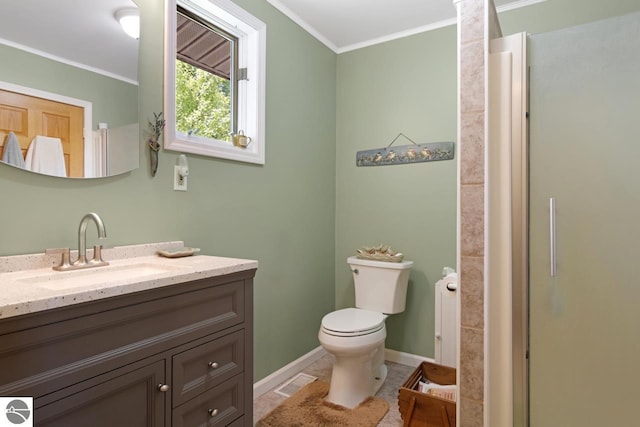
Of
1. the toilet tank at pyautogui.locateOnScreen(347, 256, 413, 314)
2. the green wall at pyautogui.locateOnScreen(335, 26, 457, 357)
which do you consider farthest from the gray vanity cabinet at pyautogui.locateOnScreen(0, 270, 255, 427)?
the green wall at pyautogui.locateOnScreen(335, 26, 457, 357)

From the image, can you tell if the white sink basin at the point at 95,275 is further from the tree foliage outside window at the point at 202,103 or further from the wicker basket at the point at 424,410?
the wicker basket at the point at 424,410

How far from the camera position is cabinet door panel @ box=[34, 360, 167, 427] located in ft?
2.97

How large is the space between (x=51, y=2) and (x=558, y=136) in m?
2.05

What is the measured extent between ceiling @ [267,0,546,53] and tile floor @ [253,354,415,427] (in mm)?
2565

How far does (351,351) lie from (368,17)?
2.31m

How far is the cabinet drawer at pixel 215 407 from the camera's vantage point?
1.22 m

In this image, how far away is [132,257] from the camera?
5.16ft

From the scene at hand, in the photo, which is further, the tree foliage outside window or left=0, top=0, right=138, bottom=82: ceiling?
the tree foliage outside window

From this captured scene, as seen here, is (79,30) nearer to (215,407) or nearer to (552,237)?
(215,407)

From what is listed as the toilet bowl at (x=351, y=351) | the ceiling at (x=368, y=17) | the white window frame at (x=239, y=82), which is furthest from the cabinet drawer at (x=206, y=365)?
the ceiling at (x=368, y=17)

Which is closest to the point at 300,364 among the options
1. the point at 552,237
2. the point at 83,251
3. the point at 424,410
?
the point at 424,410

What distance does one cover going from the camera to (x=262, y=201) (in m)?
2.33

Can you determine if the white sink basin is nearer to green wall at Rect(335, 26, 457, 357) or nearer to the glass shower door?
the glass shower door

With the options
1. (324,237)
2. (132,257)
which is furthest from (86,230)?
(324,237)
